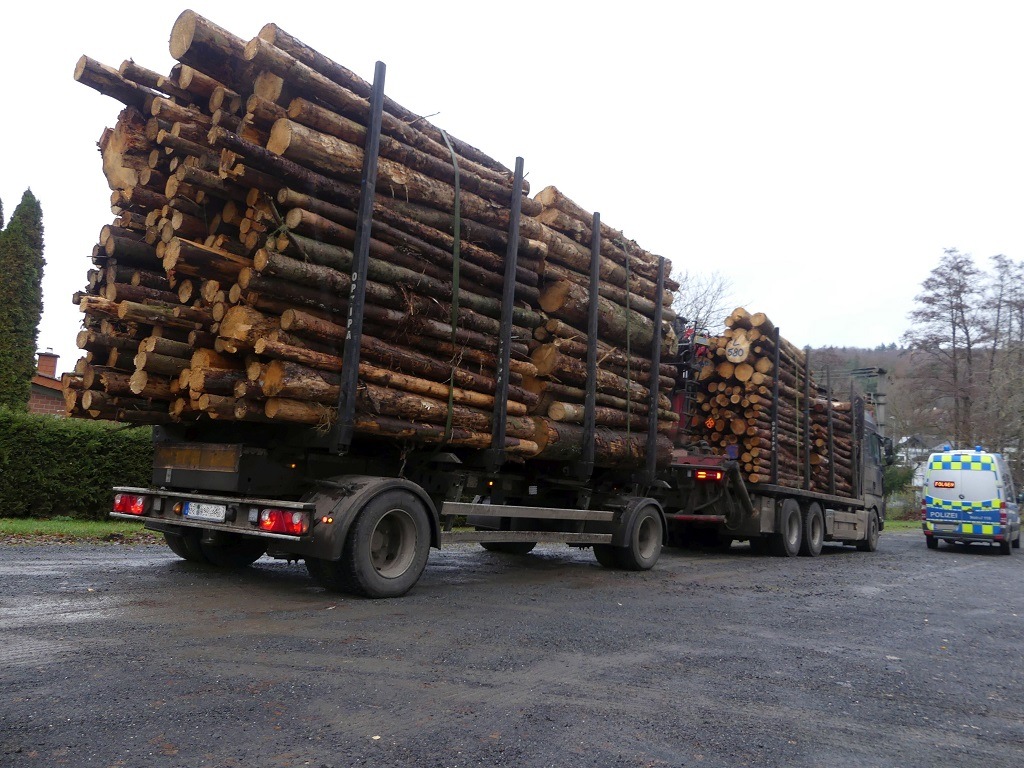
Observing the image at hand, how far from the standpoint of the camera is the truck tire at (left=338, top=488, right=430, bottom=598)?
6.40 metres

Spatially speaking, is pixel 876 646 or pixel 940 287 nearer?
pixel 876 646

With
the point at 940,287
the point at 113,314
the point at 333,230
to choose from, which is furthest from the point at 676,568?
the point at 940,287

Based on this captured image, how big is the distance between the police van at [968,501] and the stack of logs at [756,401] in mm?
6035

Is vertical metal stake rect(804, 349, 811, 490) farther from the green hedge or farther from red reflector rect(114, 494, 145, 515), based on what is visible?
red reflector rect(114, 494, 145, 515)

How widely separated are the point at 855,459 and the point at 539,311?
11.9m

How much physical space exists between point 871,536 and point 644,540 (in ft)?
34.5

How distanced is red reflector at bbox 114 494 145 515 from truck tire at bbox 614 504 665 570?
563 cm

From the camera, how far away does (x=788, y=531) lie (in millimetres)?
14828

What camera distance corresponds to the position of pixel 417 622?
572cm

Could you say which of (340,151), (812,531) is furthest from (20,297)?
(812,531)

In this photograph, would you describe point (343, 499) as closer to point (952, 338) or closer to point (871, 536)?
point (871, 536)

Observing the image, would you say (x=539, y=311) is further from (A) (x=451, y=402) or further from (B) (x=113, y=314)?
(B) (x=113, y=314)

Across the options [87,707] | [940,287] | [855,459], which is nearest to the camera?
[87,707]

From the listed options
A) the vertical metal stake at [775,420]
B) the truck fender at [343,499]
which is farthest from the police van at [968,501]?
the truck fender at [343,499]
